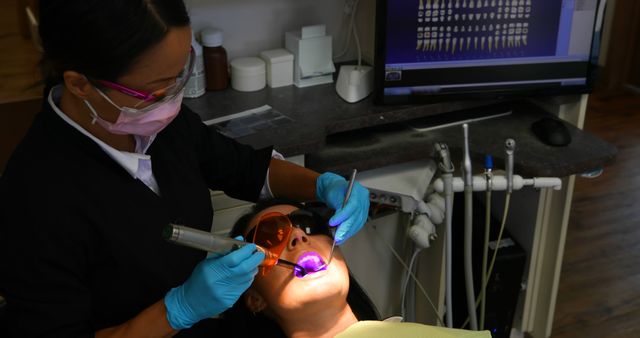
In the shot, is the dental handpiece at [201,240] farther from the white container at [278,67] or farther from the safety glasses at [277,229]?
the white container at [278,67]

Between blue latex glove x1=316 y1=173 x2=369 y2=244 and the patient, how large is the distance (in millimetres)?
45

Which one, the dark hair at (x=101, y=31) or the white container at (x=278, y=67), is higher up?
the dark hair at (x=101, y=31)

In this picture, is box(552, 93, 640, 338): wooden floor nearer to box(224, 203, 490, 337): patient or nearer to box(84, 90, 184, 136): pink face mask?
box(224, 203, 490, 337): patient

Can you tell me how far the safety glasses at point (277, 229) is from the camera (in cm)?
137

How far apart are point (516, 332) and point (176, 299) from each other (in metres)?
1.65

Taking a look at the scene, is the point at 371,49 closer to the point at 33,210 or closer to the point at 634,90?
the point at 33,210

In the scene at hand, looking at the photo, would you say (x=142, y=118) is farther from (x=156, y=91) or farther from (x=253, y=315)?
(x=253, y=315)

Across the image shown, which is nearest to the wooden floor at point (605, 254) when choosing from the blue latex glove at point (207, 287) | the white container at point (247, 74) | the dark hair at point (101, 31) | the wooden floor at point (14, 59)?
the white container at point (247, 74)

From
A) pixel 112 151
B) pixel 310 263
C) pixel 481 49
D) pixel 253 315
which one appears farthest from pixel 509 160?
pixel 112 151

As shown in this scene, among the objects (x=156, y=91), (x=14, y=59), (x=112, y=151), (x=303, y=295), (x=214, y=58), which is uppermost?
(x=156, y=91)

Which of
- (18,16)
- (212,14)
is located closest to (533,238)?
(212,14)

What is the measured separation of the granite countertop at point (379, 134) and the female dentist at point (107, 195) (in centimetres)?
55

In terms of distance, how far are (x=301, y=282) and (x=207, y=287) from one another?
0.88 feet

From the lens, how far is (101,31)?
1008mm
